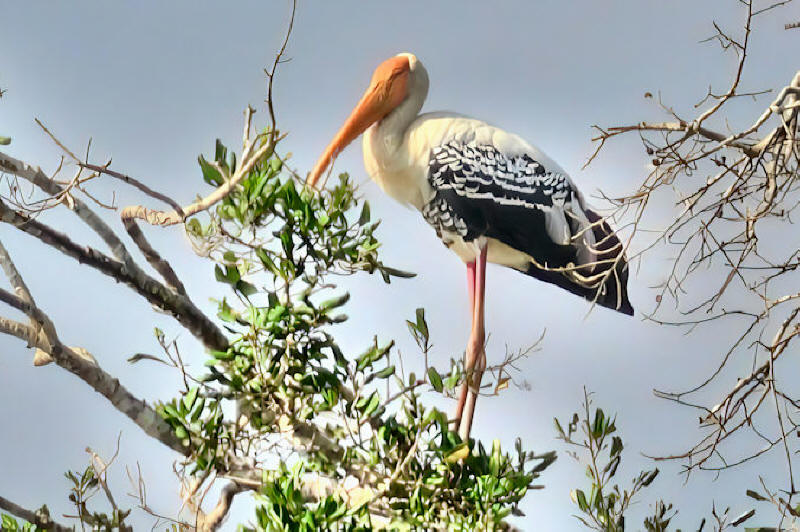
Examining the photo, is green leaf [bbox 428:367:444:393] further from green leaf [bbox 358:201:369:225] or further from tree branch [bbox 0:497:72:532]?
tree branch [bbox 0:497:72:532]

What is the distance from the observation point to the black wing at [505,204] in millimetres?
3250

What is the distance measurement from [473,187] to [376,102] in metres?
0.53

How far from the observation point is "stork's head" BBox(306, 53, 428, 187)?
3.52m

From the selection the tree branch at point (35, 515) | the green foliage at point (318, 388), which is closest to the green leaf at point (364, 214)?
the green foliage at point (318, 388)

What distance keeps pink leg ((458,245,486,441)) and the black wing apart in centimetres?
11

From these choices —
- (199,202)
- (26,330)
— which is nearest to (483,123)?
(199,202)

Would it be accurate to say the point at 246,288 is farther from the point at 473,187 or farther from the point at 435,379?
the point at 473,187

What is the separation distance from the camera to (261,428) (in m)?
2.73

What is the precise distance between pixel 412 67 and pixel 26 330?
1589mm

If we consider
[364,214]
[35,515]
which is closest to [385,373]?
[364,214]

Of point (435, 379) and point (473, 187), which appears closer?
point (435, 379)

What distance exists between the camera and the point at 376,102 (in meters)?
3.53

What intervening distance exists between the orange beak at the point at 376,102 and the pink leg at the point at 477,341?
2.09 ft

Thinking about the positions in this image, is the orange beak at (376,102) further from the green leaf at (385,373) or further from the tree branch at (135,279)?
the green leaf at (385,373)
